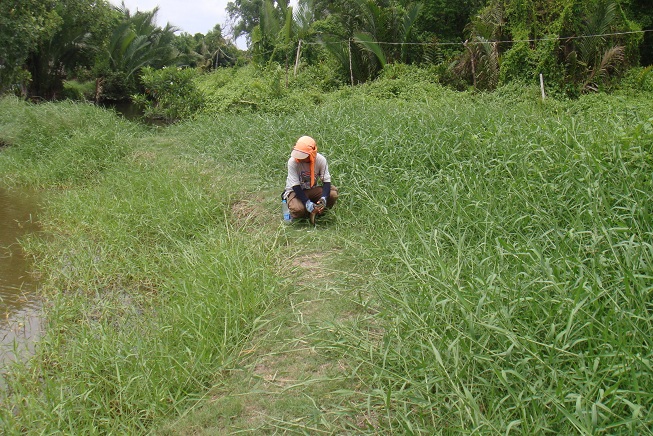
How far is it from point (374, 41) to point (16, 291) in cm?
1315

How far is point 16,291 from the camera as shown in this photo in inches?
205

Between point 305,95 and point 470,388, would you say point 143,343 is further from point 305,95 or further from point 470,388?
point 305,95

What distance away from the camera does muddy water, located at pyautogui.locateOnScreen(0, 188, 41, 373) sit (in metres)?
4.18

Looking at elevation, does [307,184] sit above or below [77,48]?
below

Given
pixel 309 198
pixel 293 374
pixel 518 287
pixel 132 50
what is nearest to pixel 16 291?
pixel 309 198

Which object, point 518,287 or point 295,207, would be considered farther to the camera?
point 295,207

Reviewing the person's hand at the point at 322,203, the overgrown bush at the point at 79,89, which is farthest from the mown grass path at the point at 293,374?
the overgrown bush at the point at 79,89

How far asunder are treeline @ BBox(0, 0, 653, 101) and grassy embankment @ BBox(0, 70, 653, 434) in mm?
7016

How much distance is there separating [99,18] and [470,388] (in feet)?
67.8

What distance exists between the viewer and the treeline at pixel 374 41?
1196 centimetres

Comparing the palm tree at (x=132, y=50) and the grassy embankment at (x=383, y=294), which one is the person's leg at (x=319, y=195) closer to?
the grassy embankment at (x=383, y=294)

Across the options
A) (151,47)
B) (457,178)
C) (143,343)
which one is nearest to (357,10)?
(151,47)

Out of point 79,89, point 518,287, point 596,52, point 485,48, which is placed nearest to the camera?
point 518,287

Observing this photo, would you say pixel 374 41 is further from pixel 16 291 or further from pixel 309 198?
pixel 16 291
